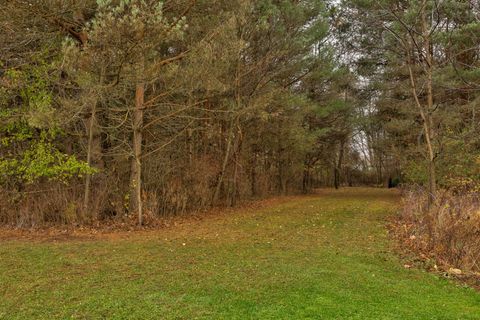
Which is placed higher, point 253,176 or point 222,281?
point 253,176

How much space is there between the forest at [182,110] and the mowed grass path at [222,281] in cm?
25

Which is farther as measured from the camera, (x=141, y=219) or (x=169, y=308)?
(x=141, y=219)

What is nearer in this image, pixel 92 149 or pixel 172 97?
pixel 92 149

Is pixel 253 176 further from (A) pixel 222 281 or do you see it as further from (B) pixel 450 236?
(A) pixel 222 281

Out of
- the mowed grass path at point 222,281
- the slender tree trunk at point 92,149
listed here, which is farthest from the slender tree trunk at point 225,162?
the mowed grass path at point 222,281

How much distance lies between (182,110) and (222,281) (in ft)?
18.7

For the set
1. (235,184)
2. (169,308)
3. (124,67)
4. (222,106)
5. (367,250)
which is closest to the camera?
(169,308)

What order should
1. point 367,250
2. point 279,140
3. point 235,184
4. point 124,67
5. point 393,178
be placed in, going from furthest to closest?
point 393,178 → point 279,140 → point 235,184 → point 124,67 → point 367,250

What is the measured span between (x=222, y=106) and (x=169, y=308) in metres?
9.25

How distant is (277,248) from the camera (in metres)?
6.96

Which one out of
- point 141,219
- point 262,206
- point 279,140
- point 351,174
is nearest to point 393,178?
point 351,174

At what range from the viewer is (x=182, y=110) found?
980 centimetres

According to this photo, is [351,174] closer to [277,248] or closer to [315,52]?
[315,52]

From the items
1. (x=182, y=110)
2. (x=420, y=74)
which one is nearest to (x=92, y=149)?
(x=182, y=110)
